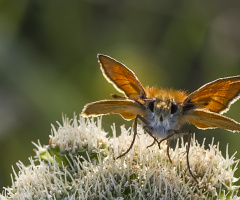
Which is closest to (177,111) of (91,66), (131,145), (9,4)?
(131,145)

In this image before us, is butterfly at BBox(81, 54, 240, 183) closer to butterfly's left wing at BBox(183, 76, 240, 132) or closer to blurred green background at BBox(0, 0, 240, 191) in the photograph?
butterfly's left wing at BBox(183, 76, 240, 132)

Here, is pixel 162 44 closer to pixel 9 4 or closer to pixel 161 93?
pixel 9 4

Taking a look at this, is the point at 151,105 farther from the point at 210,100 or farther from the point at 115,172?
the point at 115,172

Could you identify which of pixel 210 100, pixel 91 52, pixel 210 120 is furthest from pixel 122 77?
pixel 91 52

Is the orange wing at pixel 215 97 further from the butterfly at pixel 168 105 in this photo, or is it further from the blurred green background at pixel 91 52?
the blurred green background at pixel 91 52

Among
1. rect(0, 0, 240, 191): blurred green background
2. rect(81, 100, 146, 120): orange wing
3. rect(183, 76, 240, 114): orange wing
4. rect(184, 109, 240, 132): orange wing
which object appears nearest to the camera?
rect(184, 109, 240, 132): orange wing

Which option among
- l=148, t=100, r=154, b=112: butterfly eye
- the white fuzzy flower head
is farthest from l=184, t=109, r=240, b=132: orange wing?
the white fuzzy flower head

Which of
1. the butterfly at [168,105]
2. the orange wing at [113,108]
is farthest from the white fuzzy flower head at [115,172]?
the orange wing at [113,108]
